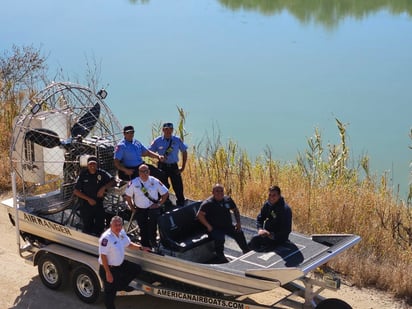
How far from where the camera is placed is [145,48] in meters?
25.4

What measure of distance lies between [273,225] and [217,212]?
2.23ft

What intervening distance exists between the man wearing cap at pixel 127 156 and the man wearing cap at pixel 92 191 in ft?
1.14

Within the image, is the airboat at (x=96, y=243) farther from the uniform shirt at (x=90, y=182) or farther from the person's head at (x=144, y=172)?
the person's head at (x=144, y=172)

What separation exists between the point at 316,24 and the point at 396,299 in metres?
22.7

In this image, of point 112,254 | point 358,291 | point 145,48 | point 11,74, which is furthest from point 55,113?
point 145,48

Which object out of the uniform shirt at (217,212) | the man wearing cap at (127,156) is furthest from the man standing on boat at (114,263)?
the man wearing cap at (127,156)

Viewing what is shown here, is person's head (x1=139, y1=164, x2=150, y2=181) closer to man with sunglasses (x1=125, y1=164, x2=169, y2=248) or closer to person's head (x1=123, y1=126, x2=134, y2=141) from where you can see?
man with sunglasses (x1=125, y1=164, x2=169, y2=248)

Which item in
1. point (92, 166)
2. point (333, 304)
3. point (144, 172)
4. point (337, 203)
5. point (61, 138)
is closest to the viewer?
point (333, 304)

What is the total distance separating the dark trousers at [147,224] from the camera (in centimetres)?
768

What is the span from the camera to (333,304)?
6602mm

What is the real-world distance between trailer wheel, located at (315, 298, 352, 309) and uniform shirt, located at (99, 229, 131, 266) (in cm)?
220

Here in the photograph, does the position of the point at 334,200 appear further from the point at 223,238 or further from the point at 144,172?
the point at 144,172

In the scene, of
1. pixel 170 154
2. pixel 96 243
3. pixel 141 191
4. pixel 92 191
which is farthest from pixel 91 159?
pixel 170 154

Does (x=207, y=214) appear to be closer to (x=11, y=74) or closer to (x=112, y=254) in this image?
(x=112, y=254)
